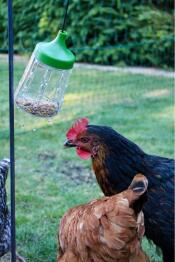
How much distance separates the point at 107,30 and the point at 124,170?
8.88 metres

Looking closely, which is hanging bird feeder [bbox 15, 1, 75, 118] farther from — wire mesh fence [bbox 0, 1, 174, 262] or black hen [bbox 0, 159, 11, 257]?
black hen [bbox 0, 159, 11, 257]

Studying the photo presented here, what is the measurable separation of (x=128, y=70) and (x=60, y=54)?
8.44 metres

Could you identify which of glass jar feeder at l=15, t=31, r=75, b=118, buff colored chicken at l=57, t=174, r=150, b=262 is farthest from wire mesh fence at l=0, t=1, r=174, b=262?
buff colored chicken at l=57, t=174, r=150, b=262

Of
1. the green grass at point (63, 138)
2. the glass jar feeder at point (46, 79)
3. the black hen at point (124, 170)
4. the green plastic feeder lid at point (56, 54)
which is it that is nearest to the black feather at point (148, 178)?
the black hen at point (124, 170)

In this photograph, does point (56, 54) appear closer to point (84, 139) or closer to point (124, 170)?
point (84, 139)

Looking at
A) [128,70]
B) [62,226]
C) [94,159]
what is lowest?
[128,70]

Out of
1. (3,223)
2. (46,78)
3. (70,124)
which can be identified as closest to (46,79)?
(46,78)

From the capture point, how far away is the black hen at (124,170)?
9.97 ft

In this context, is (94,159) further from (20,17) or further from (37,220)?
(20,17)

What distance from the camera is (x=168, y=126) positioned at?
23.3ft

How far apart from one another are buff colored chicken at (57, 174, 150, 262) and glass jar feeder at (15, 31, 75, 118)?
56cm

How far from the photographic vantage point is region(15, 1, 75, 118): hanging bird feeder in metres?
2.54

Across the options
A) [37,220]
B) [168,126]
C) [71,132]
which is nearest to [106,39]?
[168,126]

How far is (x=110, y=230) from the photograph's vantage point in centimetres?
251
